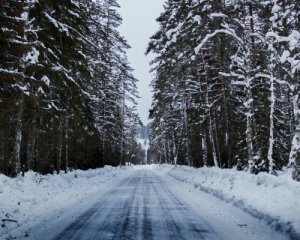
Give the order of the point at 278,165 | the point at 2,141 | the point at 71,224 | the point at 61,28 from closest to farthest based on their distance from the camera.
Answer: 1. the point at 71,224
2. the point at 61,28
3. the point at 2,141
4. the point at 278,165

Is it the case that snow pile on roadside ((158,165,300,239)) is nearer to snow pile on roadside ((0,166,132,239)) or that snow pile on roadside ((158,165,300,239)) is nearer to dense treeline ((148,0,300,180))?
dense treeline ((148,0,300,180))

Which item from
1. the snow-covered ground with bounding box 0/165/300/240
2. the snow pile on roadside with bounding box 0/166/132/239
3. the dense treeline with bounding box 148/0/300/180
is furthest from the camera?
the dense treeline with bounding box 148/0/300/180

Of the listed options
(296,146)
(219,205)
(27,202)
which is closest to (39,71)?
(27,202)

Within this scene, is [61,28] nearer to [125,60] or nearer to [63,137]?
[63,137]

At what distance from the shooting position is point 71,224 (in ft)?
27.0

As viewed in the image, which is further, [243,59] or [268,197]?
[243,59]

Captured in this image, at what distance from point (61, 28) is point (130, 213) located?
9.50 metres

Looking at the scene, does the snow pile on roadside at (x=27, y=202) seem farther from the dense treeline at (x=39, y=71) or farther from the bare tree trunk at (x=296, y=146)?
the bare tree trunk at (x=296, y=146)

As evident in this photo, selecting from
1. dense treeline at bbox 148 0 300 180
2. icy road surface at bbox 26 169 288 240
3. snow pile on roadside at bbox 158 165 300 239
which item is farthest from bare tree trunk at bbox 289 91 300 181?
icy road surface at bbox 26 169 288 240

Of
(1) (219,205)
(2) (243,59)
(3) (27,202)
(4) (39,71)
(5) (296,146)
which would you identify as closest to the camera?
(1) (219,205)

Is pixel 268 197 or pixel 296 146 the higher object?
pixel 296 146

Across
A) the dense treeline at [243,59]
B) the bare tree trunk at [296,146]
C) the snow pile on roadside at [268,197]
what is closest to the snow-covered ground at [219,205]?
the snow pile on roadside at [268,197]

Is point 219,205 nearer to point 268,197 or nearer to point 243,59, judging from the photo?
point 268,197

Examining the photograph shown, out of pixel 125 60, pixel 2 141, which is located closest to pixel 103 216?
pixel 2 141
